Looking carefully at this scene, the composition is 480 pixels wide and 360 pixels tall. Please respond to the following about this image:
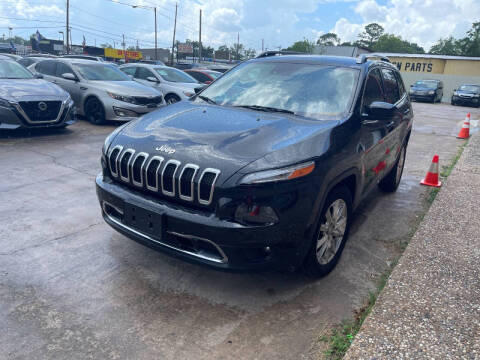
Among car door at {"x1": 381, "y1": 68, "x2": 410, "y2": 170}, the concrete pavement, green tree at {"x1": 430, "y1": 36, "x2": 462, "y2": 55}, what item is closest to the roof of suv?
car door at {"x1": 381, "y1": 68, "x2": 410, "y2": 170}

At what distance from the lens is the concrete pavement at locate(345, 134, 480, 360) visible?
233 cm

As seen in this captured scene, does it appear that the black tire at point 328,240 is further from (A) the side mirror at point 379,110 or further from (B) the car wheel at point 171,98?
(B) the car wheel at point 171,98

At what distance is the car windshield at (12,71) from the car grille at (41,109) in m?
1.29

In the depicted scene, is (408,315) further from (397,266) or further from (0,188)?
(0,188)

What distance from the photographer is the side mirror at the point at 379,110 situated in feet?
11.3

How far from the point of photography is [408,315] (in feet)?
8.63

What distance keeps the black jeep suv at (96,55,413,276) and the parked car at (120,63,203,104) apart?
7.77 metres

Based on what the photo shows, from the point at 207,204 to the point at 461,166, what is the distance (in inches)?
246

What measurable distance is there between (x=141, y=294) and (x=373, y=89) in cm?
289

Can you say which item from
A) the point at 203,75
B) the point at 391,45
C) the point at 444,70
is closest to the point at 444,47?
the point at 391,45

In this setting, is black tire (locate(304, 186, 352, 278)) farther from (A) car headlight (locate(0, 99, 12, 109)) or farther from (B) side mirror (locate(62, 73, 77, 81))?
(B) side mirror (locate(62, 73, 77, 81))

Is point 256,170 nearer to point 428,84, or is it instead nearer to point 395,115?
point 395,115

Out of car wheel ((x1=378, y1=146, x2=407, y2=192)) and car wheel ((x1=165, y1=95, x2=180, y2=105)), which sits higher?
car wheel ((x1=165, y1=95, x2=180, y2=105))

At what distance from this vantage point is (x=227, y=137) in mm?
2807
